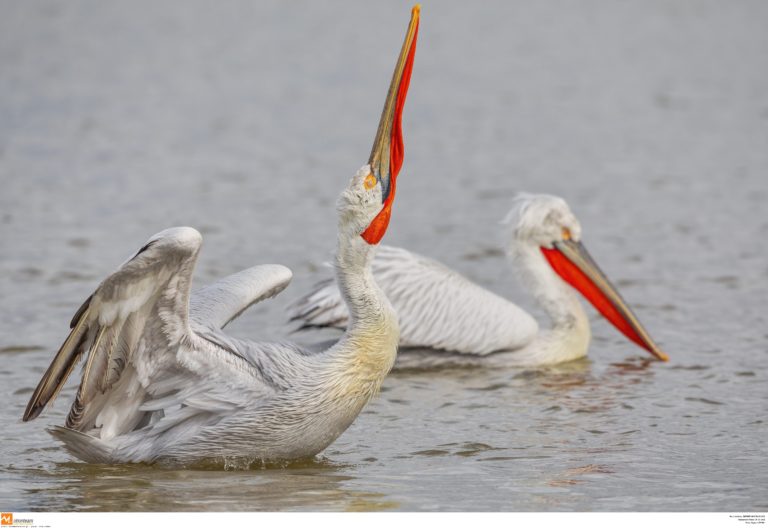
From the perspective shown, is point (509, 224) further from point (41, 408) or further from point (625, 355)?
point (41, 408)

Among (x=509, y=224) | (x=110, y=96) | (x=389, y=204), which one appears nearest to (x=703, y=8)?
(x=110, y=96)

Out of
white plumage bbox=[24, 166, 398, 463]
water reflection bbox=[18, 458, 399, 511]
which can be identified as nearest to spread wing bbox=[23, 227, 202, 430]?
white plumage bbox=[24, 166, 398, 463]

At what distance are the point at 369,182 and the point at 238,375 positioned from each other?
866 mm

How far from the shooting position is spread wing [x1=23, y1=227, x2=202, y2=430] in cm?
467

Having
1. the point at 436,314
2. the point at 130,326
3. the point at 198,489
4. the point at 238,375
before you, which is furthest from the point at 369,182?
the point at 436,314

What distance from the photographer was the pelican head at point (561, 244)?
7.68m

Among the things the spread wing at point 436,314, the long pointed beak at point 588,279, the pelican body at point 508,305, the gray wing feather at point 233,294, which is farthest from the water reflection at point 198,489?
the long pointed beak at point 588,279

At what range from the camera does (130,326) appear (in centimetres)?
497

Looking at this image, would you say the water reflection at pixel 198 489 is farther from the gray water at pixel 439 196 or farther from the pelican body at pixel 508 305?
the pelican body at pixel 508 305

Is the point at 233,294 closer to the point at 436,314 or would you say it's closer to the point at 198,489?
the point at 198,489

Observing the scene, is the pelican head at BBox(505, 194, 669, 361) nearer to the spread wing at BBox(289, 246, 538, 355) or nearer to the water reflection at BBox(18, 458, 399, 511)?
the spread wing at BBox(289, 246, 538, 355)

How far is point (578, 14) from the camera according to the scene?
19.5 m
